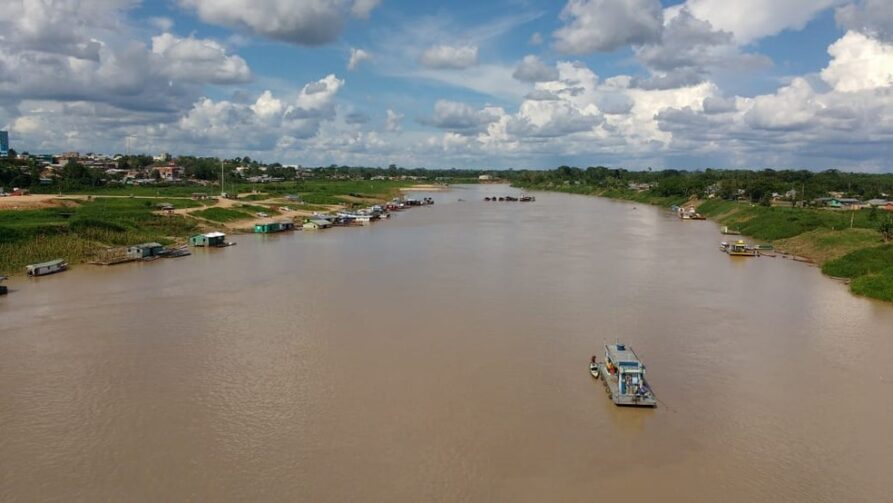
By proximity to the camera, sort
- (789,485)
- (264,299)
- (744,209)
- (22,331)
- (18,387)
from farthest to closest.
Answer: (744,209), (264,299), (22,331), (18,387), (789,485)

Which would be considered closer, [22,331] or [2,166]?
[22,331]

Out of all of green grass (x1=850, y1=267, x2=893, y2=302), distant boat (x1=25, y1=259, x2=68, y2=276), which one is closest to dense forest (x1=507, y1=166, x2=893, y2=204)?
green grass (x1=850, y1=267, x2=893, y2=302)

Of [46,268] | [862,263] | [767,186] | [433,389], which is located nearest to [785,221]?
[862,263]

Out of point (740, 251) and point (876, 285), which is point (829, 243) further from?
point (876, 285)

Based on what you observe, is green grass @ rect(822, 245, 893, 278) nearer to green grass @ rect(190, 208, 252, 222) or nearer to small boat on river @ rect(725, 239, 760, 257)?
small boat on river @ rect(725, 239, 760, 257)

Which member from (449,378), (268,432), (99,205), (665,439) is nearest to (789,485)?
(665,439)

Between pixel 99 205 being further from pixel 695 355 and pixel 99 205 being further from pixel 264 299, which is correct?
pixel 695 355

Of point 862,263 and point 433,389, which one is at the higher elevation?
point 862,263
